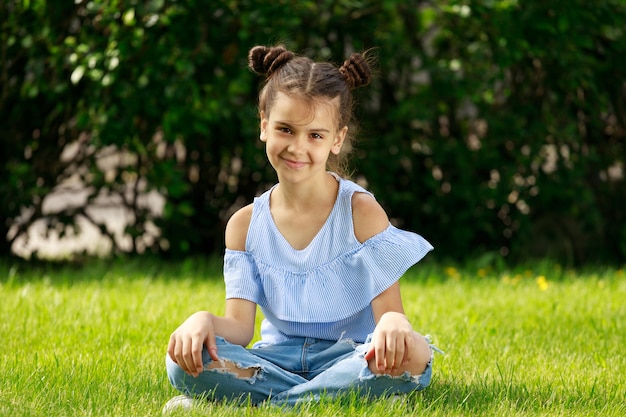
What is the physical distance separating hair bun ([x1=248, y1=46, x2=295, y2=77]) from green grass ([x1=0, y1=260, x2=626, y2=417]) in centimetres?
101

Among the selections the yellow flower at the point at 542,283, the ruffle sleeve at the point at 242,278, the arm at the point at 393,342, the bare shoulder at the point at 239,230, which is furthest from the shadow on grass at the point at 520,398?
the yellow flower at the point at 542,283

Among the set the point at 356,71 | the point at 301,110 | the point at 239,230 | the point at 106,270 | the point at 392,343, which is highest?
the point at 356,71

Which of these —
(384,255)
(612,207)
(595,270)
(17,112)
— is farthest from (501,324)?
(17,112)

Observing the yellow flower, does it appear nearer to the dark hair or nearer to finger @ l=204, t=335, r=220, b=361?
the dark hair

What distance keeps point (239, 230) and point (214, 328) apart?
39 cm

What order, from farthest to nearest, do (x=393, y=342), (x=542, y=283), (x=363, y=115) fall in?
(x=363, y=115), (x=542, y=283), (x=393, y=342)

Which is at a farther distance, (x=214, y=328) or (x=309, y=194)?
(x=309, y=194)

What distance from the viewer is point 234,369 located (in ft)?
9.23

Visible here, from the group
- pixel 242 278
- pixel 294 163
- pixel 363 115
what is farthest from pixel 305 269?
pixel 363 115

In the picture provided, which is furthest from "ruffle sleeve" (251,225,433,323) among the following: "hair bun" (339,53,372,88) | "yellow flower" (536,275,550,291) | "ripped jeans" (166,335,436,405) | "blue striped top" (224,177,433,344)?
"yellow flower" (536,275,550,291)

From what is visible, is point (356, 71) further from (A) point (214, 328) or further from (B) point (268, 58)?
(A) point (214, 328)

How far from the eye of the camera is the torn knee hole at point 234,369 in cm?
277

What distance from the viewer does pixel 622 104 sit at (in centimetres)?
609

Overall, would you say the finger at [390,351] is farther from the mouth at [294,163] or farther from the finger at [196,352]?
the mouth at [294,163]
